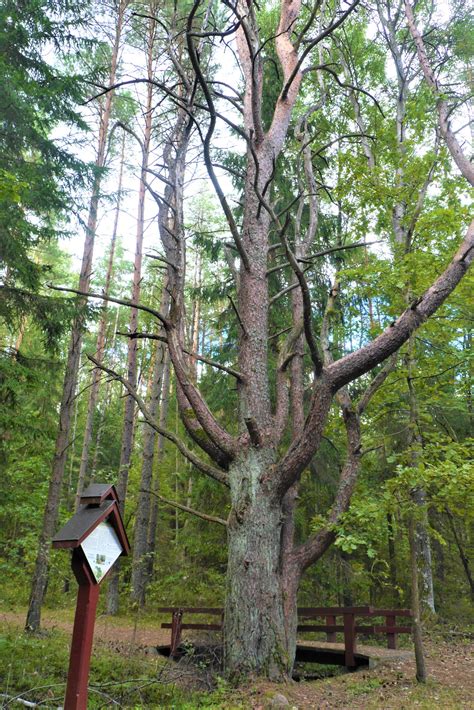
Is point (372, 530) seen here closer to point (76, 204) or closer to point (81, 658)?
point (81, 658)

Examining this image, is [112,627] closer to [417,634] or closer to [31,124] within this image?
[417,634]

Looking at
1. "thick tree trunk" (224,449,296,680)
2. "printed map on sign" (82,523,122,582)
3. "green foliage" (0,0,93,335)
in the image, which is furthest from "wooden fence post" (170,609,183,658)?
"green foliage" (0,0,93,335)

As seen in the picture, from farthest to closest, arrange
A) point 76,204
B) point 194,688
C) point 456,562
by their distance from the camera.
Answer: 1. point 456,562
2. point 76,204
3. point 194,688

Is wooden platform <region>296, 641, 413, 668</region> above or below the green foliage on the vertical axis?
below

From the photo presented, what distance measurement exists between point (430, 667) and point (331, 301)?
5.24m

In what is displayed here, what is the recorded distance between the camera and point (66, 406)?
373 inches

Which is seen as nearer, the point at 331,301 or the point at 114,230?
the point at 331,301

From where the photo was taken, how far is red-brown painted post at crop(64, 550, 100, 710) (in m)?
3.12

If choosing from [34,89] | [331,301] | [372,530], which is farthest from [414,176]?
[34,89]

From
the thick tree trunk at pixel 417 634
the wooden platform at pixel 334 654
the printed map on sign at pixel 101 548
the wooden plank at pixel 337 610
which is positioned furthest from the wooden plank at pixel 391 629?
the printed map on sign at pixel 101 548

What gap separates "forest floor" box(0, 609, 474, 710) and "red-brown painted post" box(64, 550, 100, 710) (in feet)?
2.55

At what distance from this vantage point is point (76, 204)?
1032 centimetres

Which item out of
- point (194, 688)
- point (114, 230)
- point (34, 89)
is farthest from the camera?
point (114, 230)

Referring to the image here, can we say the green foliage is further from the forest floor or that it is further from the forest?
the forest floor
